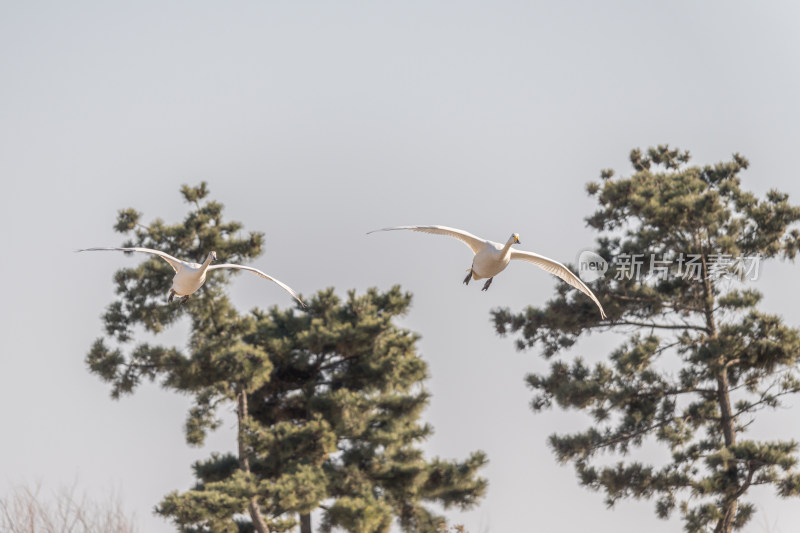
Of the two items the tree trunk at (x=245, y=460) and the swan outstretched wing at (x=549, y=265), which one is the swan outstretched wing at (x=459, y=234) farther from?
the tree trunk at (x=245, y=460)

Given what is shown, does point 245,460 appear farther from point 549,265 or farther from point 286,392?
point 549,265

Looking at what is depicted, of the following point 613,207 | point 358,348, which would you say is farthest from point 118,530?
point 613,207

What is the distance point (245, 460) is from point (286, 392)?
2.07 m

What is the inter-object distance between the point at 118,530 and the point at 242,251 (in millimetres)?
5005

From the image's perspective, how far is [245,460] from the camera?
57.9ft

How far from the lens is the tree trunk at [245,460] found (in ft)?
55.8

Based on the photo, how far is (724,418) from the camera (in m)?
16.1

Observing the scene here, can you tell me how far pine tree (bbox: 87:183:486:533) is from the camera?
54.9ft

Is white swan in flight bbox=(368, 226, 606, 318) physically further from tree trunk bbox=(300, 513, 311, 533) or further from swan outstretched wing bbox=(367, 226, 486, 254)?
tree trunk bbox=(300, 513, 311, 533)

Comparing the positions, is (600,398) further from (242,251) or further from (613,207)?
(242,251)

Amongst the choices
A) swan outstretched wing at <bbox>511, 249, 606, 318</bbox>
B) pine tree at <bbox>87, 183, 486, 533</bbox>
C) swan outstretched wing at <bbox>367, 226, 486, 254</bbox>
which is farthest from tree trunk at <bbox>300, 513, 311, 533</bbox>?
swan outstretched wing at <bbox>367, 226, 486, 254</bbox>

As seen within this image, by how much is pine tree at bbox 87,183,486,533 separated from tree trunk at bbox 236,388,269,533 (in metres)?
0.02

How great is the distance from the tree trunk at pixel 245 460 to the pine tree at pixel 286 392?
0.08 ft

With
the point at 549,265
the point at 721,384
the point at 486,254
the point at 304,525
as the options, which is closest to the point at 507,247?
the point at 486,254
